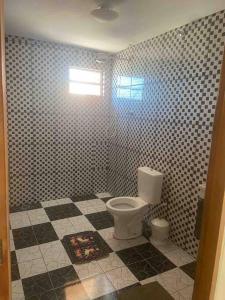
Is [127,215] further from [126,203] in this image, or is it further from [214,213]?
[214,213]

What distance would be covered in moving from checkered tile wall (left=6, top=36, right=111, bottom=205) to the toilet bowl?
1190 millimetres

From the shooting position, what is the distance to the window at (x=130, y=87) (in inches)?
125

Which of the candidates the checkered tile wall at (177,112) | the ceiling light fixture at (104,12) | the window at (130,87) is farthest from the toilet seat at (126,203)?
the ceiling light fixture at (104,12)

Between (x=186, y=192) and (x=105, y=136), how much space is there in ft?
6.00

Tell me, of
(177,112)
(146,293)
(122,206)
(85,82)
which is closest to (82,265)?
(146,293)

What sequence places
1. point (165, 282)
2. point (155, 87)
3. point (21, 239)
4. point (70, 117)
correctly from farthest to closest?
point (70, 117) < point (155, 87) < point (21, 239) < point (165, 282)

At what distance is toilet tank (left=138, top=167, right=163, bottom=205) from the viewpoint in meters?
2.68

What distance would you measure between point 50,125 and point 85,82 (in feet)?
2.86

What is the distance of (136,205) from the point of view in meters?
2.80

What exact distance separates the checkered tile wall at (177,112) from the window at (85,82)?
55 cm

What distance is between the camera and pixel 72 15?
7.28ft

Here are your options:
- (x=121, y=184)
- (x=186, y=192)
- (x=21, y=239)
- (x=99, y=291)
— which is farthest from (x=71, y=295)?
(x=121, y=184)

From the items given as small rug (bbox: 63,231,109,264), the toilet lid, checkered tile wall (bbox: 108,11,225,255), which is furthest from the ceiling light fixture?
small rug (bbox: 63,231,109,264)

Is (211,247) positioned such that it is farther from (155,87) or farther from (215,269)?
(155,87)
